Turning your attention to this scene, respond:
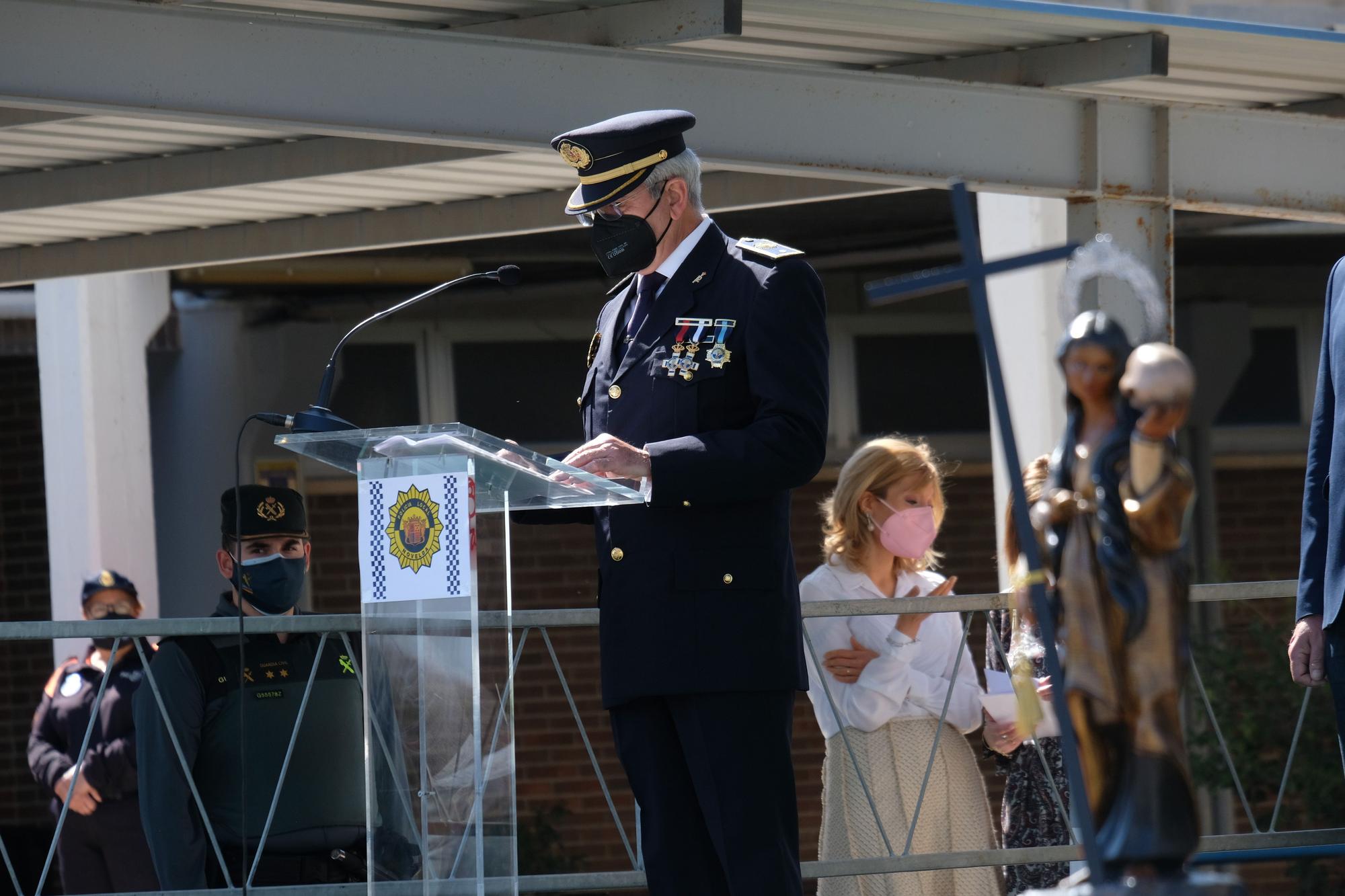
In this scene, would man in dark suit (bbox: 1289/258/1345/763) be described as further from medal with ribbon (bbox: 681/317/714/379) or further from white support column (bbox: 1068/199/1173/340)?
white support column (bbox: 1068/199/1173/340)

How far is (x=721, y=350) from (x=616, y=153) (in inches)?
13.1

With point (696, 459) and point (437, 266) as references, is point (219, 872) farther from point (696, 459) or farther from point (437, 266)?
point (437, 266)

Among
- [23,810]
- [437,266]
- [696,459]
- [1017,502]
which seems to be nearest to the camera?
[1017,502]

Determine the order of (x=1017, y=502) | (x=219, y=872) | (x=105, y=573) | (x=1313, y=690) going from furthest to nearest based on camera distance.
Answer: (x=1313, y=690) → (x=105, y=573) → (x=219, y=872) → (x=1017, y=502)

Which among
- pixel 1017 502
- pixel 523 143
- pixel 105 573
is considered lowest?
pixel 105 573

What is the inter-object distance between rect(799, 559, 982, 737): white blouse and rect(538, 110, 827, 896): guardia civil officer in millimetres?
1587

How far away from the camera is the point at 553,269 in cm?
902

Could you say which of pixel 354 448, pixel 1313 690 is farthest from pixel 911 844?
pixel 1313 690

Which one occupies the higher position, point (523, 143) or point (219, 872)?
point (523, 143)

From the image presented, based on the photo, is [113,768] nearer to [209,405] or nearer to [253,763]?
[253,763]

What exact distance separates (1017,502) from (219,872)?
265cm

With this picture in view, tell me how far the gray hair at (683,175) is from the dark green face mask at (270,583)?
6.17 ft

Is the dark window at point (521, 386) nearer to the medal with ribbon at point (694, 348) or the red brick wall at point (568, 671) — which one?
the red brick wall at point (568, 671)

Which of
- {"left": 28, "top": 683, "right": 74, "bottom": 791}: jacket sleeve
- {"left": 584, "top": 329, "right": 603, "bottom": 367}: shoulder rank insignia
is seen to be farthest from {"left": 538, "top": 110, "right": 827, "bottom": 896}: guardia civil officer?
{"left": 28, "top": 683, "right": 74, "bottom": 791}: jacket sleeve
